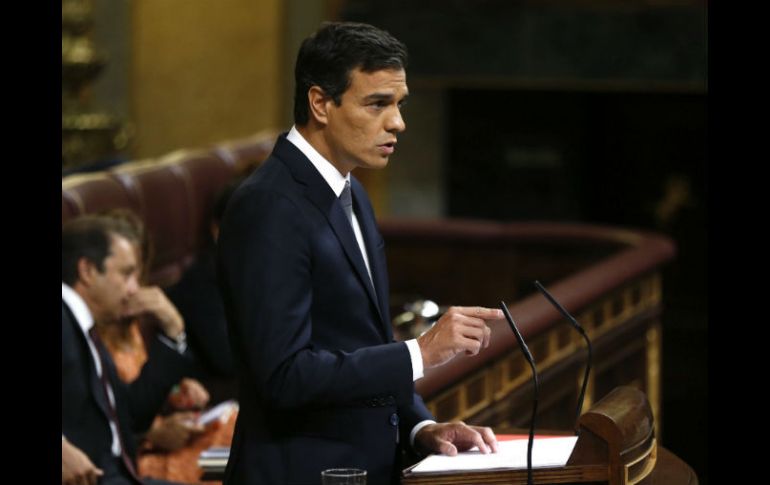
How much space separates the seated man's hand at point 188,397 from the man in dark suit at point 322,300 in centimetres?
203

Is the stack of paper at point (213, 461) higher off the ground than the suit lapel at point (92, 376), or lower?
lower

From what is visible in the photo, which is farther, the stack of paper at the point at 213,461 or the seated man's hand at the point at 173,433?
the seated man's hand at the point at 173,433

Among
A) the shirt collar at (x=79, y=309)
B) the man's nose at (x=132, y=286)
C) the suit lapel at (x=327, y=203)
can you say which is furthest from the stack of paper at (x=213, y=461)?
the suit lapel at (x=327, y=203)

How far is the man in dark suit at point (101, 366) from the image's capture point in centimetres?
315

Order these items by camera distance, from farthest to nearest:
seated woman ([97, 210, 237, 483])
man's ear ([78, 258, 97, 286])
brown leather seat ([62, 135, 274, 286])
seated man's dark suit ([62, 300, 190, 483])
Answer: brown leather seat ([62, 135, 274, 286]) < seated woman ([97, 210, 237, 483]) < man's ear ([78, 258, 97, 286]) < seated man's dark suit ([62, 300, 190, 483])

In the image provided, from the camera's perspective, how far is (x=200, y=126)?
897cm

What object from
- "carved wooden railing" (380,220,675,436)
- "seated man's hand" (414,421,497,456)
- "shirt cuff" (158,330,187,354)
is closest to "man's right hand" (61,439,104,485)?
"carved wooden railing" (380,220,675,436)

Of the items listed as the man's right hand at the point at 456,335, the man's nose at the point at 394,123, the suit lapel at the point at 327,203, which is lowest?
the man's right hand at the point at 456,335

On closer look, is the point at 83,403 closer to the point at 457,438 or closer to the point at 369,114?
the point at 457,438

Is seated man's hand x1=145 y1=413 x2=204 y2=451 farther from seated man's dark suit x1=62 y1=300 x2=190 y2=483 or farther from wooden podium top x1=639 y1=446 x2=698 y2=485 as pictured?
wooden podium top x1=639 y1=446 x2=698 y2=485

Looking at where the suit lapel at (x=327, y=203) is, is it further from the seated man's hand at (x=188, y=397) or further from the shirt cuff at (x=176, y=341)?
the seated man's hand at (x=188, y=397)

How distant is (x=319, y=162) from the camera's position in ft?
6.54

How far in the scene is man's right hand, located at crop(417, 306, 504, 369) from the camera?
6.10ft
